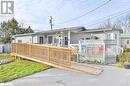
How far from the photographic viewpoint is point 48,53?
1617cm

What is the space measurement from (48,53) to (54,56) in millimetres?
745

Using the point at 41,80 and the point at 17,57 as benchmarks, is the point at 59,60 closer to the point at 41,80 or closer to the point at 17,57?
the point at 41,80

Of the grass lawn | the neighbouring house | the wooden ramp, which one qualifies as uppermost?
the neighbouring house

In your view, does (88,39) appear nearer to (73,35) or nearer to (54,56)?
(73,35)

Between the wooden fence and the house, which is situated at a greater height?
the house

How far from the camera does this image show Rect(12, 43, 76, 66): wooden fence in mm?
14617

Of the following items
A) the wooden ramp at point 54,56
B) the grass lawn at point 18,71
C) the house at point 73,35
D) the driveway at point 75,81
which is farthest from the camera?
the house at point 73,35

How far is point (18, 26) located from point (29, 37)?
1582 centimetres

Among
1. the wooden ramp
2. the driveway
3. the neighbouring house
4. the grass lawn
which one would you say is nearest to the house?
the neighbouring house

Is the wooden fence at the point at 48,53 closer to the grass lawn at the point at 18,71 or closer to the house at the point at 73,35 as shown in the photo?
the grass lawn at the point at 18,71

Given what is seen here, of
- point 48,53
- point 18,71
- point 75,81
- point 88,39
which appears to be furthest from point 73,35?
point 75,81

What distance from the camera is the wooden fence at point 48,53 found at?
14.6 metres

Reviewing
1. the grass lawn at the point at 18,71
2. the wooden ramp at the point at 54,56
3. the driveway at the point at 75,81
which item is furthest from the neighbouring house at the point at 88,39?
the driveway at the point at 75,81

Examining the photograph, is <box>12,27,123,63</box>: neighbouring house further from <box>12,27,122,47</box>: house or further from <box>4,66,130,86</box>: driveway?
<box>4,66,130,86</box>: driveway
